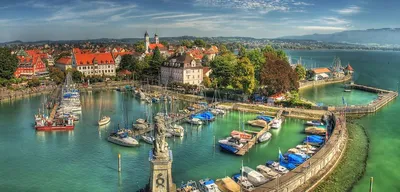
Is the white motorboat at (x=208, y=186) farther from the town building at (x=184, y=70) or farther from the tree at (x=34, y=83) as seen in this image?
the tree at (x=34, y=83)

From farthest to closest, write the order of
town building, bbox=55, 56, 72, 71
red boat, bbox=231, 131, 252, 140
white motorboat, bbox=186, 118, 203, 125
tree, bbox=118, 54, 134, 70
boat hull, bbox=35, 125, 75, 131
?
tree, bbox=118, 54, 134, 70 → town building, bbox=55, 56, 72, 71 → white motorboat, bbox=186, 118, 203, 125 → boat hull, bbox=35, 125, 75, 131 → red boat, bbox=231, 131, 252, 140

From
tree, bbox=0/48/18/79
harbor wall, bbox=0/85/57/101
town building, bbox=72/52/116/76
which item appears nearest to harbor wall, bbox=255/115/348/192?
harbor wall, bbox=0/85/57/101

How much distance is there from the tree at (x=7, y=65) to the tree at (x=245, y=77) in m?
39.9

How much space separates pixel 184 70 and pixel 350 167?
115ft

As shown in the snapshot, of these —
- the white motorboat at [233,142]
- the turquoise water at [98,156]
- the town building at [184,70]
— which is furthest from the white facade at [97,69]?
the white motorboat at [233,142]

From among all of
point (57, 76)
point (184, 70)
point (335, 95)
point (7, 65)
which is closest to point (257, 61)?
point (184, 70)

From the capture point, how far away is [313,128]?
31828 mm

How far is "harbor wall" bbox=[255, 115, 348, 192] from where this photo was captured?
62.1ft

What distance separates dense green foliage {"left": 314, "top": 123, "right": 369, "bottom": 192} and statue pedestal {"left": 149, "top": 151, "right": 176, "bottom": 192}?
11.5m

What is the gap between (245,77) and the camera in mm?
44531

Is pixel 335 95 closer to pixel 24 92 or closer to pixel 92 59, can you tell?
pixel 92 59

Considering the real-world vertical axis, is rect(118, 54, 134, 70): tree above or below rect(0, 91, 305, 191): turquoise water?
above

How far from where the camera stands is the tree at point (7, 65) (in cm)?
5794

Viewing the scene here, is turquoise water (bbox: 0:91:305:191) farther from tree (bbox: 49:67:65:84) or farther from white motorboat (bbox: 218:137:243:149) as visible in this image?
tree (bbox: 49:67:65:84)
